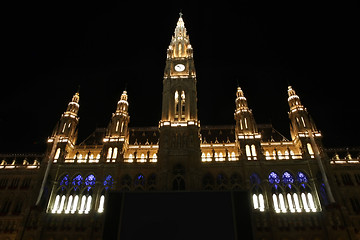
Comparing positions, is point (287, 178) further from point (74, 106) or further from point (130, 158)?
point (74, 106)

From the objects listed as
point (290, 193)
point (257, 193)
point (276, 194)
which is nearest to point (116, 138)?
point (257, 193)

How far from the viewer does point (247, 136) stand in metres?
46.1

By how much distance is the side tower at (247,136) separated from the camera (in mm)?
44094

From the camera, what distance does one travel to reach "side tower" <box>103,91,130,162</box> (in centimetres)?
4538

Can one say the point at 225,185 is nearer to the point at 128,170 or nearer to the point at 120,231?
the point at 128,170

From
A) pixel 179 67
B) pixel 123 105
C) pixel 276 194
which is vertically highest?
pixel 179 67

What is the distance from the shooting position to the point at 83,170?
142 ft

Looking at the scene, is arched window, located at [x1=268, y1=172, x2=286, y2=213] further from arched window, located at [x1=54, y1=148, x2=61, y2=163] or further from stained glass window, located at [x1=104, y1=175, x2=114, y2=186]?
arched window, located at [x1=54, y1=148, x2=61, y2=163]

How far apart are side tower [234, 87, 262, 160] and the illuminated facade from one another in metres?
0.18

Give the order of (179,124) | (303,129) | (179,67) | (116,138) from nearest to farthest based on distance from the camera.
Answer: (179,124), (303,129), (116,138), (179,67)

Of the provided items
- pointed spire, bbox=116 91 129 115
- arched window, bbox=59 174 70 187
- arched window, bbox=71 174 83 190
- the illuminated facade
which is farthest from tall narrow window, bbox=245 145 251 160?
arched window, bbox=59 174 70 187

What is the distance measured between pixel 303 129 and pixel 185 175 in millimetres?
23206

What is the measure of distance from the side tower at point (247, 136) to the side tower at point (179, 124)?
7.84m

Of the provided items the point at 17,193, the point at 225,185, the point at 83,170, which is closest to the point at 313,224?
the point at 225,185
